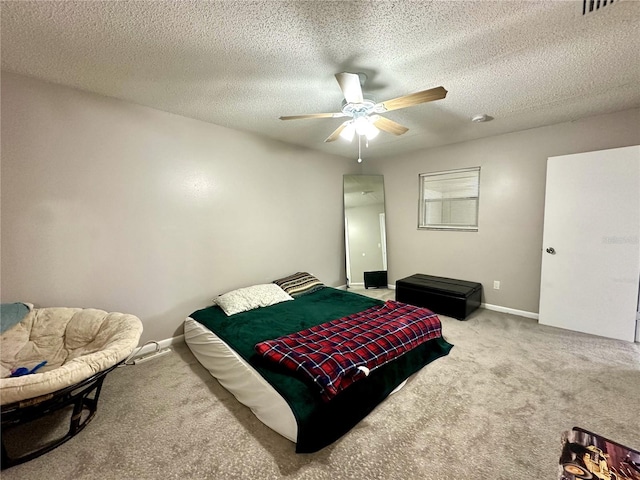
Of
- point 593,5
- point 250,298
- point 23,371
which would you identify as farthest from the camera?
point 250,298

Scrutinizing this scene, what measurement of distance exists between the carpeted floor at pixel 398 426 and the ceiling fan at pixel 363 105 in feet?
6.91

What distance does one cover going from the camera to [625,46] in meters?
1.66

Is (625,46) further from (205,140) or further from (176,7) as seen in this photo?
(205,140)

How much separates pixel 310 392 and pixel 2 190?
2.67 m

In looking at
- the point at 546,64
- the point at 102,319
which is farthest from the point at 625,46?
the point at 102,319

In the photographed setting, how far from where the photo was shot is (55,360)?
1.88 meters

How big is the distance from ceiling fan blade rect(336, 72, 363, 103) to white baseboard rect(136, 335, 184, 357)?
2.90 meters

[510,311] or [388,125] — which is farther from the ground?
[388,125]

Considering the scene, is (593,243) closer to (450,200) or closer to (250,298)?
(450,200)

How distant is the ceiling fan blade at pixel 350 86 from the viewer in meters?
1.66

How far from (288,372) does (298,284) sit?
1799 millimetres

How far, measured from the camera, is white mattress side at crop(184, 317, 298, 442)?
1.54 metres

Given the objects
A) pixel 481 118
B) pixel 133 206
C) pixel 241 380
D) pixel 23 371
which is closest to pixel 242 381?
pixel 241 380

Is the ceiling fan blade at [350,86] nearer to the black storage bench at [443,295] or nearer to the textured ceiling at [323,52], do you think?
the textured ceiling at [323,52]
